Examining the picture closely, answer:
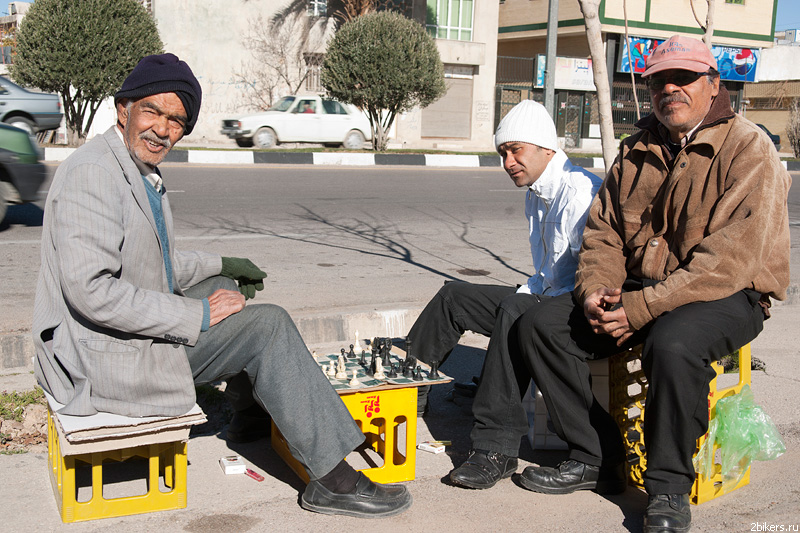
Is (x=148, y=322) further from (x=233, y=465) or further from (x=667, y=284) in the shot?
(x=667, y=284)

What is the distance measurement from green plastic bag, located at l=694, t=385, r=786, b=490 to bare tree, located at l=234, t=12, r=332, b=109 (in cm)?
2364

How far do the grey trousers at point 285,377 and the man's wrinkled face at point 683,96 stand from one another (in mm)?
1626

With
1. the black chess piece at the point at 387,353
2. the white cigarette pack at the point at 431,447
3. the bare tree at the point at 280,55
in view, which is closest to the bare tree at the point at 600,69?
the black chess piece at the point at 387,353

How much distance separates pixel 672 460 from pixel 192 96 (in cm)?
207

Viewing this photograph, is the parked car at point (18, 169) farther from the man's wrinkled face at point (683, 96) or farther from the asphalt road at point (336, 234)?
the man's wrinkled face at point (683, 96)

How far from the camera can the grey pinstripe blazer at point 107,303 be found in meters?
2.56

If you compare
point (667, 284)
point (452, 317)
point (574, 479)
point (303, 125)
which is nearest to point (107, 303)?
point (452, 317)

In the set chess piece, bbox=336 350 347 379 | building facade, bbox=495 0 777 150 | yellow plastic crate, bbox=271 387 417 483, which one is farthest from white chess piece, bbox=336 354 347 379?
building facade, bbox=495 0 777 150

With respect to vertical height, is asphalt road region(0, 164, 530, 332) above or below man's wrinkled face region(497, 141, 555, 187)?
below

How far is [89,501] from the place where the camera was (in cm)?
273

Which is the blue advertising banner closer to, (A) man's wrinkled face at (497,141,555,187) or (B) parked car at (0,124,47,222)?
(B) parked car at (0,124,47,222)

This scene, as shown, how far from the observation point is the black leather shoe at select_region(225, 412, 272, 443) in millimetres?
3434

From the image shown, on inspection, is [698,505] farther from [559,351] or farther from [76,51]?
[76,51]

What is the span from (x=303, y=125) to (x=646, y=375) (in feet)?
61.5
